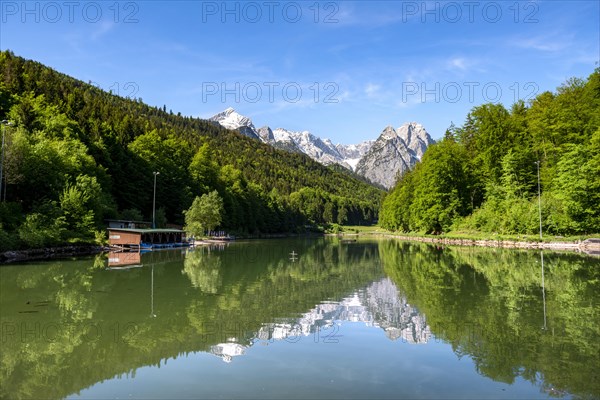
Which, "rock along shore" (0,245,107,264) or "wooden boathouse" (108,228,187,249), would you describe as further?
"wooden boathouse" (108,228,187,249)

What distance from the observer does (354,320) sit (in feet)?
48.6

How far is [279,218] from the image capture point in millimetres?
129375

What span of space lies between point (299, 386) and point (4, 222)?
136ft

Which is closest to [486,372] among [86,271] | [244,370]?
[244,370]

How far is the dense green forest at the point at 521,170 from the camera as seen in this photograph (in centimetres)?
5078

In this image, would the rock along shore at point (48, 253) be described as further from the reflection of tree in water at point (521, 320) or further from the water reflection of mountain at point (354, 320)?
the reflection of tree in water at point (521, 320)

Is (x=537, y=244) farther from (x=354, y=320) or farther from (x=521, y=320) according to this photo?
(x=354, y=320)

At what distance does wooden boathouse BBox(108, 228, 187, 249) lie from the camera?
49.1 meters

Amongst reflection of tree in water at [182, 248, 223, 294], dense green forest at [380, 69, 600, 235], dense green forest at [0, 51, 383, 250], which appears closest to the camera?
reflection of tree in water at [182, 248, 223, 294]

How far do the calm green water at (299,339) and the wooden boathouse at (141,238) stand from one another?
2705 cm

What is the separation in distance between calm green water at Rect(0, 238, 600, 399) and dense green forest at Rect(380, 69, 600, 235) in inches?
1314

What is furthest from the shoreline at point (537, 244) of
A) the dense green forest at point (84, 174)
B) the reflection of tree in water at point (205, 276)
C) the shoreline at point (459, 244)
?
the dense green forest at point (84, 174)

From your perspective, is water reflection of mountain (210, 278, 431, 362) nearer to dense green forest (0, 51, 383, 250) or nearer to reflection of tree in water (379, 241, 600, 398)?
reflection of tree in water (379, 241, 600, 398)

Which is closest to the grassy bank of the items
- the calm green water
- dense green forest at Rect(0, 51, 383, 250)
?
the calm green water
